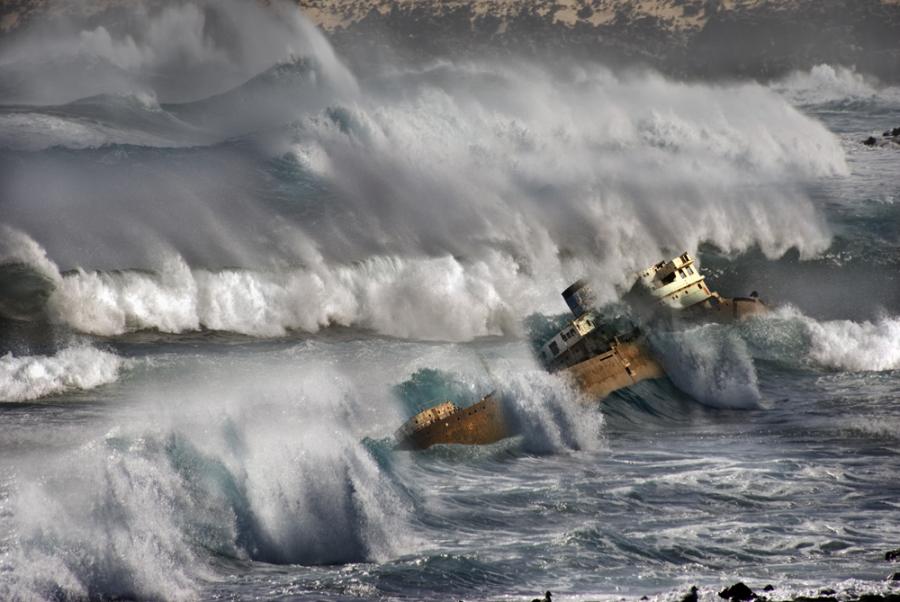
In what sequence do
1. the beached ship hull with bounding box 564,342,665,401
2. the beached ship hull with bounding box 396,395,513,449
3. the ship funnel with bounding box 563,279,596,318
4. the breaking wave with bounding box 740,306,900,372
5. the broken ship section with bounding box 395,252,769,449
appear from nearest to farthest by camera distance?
the beached ship hull with bounding box 396,395,513,449 → the broken ship section with bounding box 395,252,769,449 → the beached ship hull with bounding box 564,342,665,401 → the breaking wave with bounding box 740,306,900,372 → the ship funnel with bounding box 563,279,596,318

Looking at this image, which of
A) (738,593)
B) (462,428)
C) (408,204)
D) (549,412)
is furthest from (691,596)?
(408,204)

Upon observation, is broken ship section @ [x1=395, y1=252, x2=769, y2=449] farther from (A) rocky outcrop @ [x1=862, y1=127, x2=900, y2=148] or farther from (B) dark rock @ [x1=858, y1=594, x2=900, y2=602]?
(A) rocky outcrop @ [x1=862, y1=127, x2=900, y2=148]

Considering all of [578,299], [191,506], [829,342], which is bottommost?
[191,506]

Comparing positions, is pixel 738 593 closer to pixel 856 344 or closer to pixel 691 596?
pixel 691 596

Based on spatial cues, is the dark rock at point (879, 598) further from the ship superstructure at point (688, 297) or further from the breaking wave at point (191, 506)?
the ship superstructure at point (688, 297)

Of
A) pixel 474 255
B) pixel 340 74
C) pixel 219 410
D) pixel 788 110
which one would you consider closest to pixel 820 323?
pixel 474 255

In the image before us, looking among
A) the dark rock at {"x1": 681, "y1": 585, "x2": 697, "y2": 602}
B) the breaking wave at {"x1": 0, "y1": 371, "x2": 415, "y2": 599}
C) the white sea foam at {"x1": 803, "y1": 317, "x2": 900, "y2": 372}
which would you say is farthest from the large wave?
the dark rock at {"x1": 681, "y1": 585, "x2": 697, "y2": 602}
